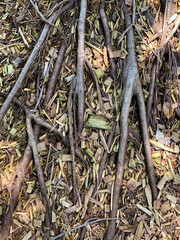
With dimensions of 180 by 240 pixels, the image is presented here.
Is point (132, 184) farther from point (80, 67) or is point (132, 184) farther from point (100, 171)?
point (80, 67)

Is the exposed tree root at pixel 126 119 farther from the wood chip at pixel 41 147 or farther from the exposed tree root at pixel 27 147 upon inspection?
the wood chip at pixel 41 147

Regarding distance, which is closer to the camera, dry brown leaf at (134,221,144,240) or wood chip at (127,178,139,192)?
dry brown leaf at (134,221,144,240)

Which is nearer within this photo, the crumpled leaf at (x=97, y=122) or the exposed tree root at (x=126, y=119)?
the exposed tree root at (x=126, y=119)

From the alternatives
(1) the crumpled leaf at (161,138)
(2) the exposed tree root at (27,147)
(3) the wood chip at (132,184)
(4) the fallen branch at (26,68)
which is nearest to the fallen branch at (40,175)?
(2) the exposed tree root at (27,147)

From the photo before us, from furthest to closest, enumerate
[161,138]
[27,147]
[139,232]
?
[161,138], [27,147], [139,232]

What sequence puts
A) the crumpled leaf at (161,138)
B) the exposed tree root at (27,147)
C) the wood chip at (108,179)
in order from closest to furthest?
the exposed tree root at (27,147) < the wood chip at (108,179) < the crumpled leaf at (161,138)

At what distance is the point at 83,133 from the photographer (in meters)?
2.54

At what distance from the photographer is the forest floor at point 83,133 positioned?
2393mm

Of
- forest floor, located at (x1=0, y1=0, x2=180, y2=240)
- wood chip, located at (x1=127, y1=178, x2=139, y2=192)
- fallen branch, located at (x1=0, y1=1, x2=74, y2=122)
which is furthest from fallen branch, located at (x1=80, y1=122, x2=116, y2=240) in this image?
fallen branch, located at (x1=0, y1=1, x2=74, y2=122)

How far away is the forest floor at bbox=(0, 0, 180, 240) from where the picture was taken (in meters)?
2.39

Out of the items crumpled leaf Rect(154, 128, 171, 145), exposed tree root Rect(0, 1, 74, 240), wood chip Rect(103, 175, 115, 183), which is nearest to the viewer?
exposed tree root Rect(0, 1, 74, 240)

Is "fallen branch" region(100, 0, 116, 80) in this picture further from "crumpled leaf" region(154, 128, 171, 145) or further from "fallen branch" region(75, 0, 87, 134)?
"crumpled leaf" region(154, 128, 171, 145)

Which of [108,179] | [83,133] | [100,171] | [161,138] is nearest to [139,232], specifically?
[108,179]

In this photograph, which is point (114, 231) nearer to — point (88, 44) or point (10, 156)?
point (10, 156)
